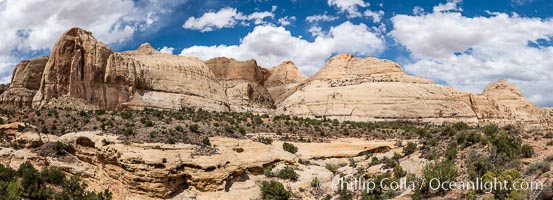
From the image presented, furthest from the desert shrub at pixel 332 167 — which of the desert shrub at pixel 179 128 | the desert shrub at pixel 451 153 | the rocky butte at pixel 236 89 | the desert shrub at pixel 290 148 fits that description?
the rocky butte at pixel 236 89

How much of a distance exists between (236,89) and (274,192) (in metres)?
47.8

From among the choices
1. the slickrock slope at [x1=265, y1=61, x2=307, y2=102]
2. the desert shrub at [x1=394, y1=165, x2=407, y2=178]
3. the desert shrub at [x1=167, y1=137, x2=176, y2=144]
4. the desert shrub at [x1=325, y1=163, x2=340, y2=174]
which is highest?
the slickrock slope at [x1=265, y1=61, x2=307, y2=102]

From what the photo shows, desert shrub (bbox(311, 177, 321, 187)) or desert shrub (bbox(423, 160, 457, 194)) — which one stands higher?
desert shrub (bbox(423, 160, 457, 194))

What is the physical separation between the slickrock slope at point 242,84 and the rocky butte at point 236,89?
16 centimetres

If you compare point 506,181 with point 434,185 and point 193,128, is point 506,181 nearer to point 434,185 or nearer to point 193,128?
point 434,185

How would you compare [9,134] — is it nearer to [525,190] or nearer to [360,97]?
[525,190]

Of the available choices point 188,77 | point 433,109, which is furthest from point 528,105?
point 188,77

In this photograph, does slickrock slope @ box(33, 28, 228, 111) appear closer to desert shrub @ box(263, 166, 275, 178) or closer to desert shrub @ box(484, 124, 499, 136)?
desert shrub @ box(263, 166, 275, 178)

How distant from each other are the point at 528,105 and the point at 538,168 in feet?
230

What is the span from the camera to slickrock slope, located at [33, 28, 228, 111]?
4400cm

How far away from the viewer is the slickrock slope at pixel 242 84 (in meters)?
66.6

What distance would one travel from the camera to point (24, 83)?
5075 centimetres

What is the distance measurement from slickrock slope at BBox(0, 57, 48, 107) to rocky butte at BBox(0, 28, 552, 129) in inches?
3.8

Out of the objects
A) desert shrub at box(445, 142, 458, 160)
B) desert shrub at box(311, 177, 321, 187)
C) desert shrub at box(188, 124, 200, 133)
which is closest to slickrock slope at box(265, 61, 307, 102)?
desert shrub at box(188, 124, 200, 133)
